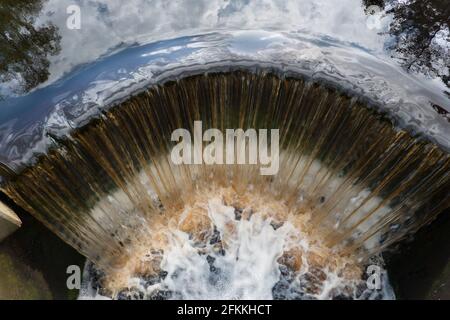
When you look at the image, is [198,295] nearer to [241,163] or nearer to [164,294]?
[164,294]

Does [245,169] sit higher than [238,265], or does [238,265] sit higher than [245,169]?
[245,169]

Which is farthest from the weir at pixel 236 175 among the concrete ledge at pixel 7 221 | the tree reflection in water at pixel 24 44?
the tree reflection in water at pixel 24 44

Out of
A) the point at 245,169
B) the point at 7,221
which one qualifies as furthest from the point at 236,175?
the point at 7,221

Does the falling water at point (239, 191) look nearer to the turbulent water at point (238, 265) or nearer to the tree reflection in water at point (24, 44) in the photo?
the turbulent water at point (238, 265)

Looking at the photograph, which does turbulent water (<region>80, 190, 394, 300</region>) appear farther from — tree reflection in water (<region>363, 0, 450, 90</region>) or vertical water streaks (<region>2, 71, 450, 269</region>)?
tree reflection in water (<region>363, 0, 450, 90</region>)

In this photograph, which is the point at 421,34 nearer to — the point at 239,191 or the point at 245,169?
the point at 245,169

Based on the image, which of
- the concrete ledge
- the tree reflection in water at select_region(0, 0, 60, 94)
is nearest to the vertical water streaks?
the concrete ledge
